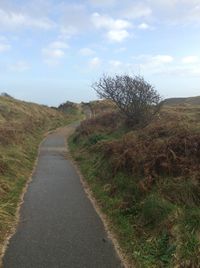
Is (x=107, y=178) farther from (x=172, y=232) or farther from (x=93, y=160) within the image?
(x=172, y=232)

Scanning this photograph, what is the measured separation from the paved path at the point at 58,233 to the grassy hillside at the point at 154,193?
1.86ft

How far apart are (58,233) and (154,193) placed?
3.09 metres

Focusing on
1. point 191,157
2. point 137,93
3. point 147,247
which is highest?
point 137,93

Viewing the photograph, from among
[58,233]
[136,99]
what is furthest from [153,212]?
[136,99]

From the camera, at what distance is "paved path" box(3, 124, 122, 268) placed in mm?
9016

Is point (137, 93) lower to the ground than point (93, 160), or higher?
higher

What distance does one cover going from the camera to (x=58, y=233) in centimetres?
1077

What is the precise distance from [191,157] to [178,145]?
1.03 meters

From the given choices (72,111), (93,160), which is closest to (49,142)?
(93,160)

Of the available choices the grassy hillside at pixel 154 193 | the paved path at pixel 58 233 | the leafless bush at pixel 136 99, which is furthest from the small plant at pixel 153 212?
the leafless bush at pixel 136 99

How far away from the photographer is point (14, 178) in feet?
57.0

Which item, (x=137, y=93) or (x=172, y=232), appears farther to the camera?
(x=137, y=93)

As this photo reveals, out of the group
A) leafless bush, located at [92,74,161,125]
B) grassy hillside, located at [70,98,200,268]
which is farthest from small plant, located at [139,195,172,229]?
leafless bush, located at [92,74,161,125]

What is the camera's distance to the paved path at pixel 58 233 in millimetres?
9016
